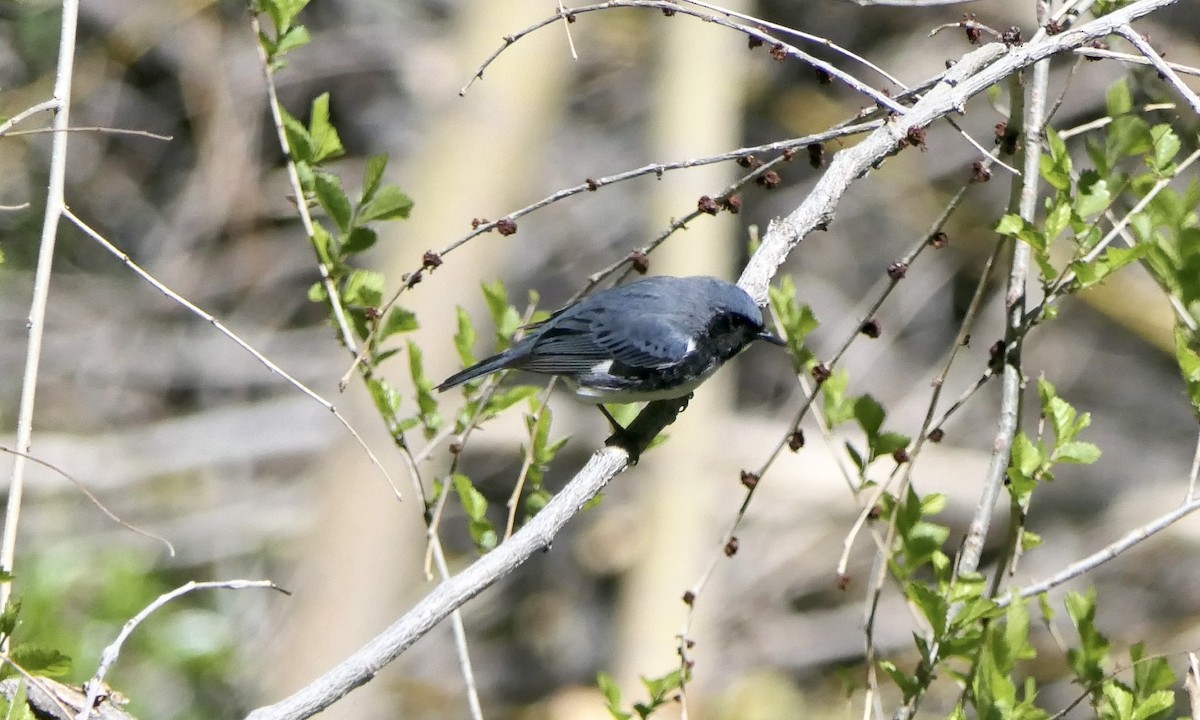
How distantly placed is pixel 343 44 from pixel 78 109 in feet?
6.08

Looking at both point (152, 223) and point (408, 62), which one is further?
point (152, 223)

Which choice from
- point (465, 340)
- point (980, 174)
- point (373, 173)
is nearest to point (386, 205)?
point (373, 173)

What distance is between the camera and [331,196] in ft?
8.39

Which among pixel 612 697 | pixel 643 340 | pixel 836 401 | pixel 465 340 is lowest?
pixel 612 697

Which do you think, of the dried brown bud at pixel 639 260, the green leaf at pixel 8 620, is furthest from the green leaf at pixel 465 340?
the green leaf at pixel 8 620

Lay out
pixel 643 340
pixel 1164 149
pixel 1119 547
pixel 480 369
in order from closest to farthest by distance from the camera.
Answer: pixel 1119 547 < pixel 1164 149 < pixel 480 369 < pixel 643 340

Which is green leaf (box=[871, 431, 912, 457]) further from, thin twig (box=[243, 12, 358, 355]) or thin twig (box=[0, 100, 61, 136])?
thin twig (box=[0, 100, 61, 136])

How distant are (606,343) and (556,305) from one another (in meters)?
4.30

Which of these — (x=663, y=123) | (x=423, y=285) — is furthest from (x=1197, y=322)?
(x=663, y=123)

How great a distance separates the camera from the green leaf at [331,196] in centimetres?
255

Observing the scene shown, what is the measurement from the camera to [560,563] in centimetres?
838

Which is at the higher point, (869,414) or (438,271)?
(438,271)

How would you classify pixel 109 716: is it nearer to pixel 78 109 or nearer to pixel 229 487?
pixel 229 487

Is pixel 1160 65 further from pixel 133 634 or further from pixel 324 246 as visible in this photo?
pixel 133 634
